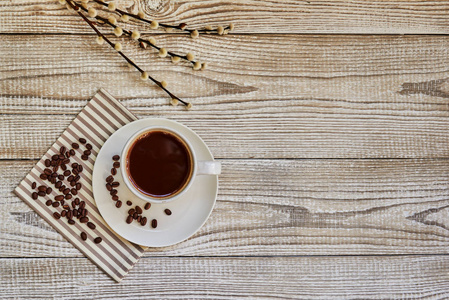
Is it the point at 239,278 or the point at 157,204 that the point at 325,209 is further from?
the point at 157,204

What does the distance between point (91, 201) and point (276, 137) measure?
440 millimetres

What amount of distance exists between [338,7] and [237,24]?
0.24 m

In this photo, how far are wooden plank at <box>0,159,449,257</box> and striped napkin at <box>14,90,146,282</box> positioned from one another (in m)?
0.04

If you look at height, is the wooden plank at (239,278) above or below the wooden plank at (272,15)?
A: below

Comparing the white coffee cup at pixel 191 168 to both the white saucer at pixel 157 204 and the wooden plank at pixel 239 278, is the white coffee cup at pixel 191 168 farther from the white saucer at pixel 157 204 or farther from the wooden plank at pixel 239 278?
the wooden plank at pixel 239 278

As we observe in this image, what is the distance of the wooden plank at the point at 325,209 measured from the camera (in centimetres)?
110

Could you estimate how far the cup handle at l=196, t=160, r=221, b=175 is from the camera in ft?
3.14

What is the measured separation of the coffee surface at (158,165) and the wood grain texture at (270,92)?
118mm

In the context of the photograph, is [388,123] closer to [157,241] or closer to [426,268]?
[426,268]

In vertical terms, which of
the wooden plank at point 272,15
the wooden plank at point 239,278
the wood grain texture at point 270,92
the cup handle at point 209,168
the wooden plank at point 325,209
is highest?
the wooden plank at point 272,15

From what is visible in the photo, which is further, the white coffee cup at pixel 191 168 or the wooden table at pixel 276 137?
the wooden table at pixel 276 137

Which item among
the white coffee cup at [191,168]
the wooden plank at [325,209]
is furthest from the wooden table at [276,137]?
the white coffee cup at [191,168]

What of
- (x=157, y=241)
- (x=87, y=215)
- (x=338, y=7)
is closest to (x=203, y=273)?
(x=157, y=241)

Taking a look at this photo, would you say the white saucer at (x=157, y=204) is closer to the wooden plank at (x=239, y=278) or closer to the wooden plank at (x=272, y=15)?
the wooden plank at (x=239, y=278)
